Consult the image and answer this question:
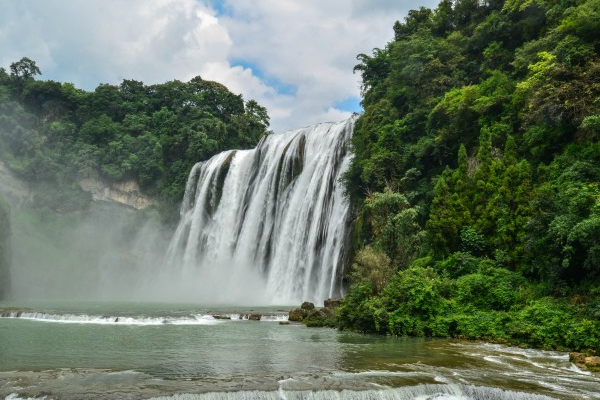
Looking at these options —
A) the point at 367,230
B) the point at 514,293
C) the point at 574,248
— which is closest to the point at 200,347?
the point at 514,293

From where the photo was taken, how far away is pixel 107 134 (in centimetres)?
5506

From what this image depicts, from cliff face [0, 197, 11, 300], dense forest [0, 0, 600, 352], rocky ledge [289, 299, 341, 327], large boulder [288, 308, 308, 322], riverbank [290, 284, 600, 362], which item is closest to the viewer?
riverbank [290, 284, 600, 362]

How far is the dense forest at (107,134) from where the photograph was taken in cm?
5009

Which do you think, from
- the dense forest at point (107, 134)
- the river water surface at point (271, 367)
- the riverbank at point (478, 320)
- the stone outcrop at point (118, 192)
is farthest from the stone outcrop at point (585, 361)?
the stone outcrop at point (118, 192)

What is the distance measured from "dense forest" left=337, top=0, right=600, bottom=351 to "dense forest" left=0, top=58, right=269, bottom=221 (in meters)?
29.7

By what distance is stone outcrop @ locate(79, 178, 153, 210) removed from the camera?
169 ft

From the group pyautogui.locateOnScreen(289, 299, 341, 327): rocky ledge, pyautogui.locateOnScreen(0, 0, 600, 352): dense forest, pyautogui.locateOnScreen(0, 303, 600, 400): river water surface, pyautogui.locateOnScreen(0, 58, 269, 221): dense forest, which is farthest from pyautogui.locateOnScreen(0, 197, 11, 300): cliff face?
pyautogui.locateOnScreen(0, 0, 600, 352): dense forest

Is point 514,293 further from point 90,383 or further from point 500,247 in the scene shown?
point 90,383

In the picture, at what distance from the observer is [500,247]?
1761 centimetres

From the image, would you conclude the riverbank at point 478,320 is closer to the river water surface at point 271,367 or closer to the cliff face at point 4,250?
the river water surface at point 271,367

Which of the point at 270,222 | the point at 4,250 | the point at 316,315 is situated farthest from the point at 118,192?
the point at 316,315

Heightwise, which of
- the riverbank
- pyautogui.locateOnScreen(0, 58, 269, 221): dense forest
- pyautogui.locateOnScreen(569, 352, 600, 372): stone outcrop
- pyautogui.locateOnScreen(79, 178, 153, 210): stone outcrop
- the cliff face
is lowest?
pyautogui.locateOnScreen(569, 352, 600, 372): stone outcrop

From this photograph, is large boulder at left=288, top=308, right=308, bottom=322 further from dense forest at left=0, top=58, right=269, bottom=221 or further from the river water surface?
dense forest at left=0, top=58, right=269, bottom=221

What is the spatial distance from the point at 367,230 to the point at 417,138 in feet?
19.5
